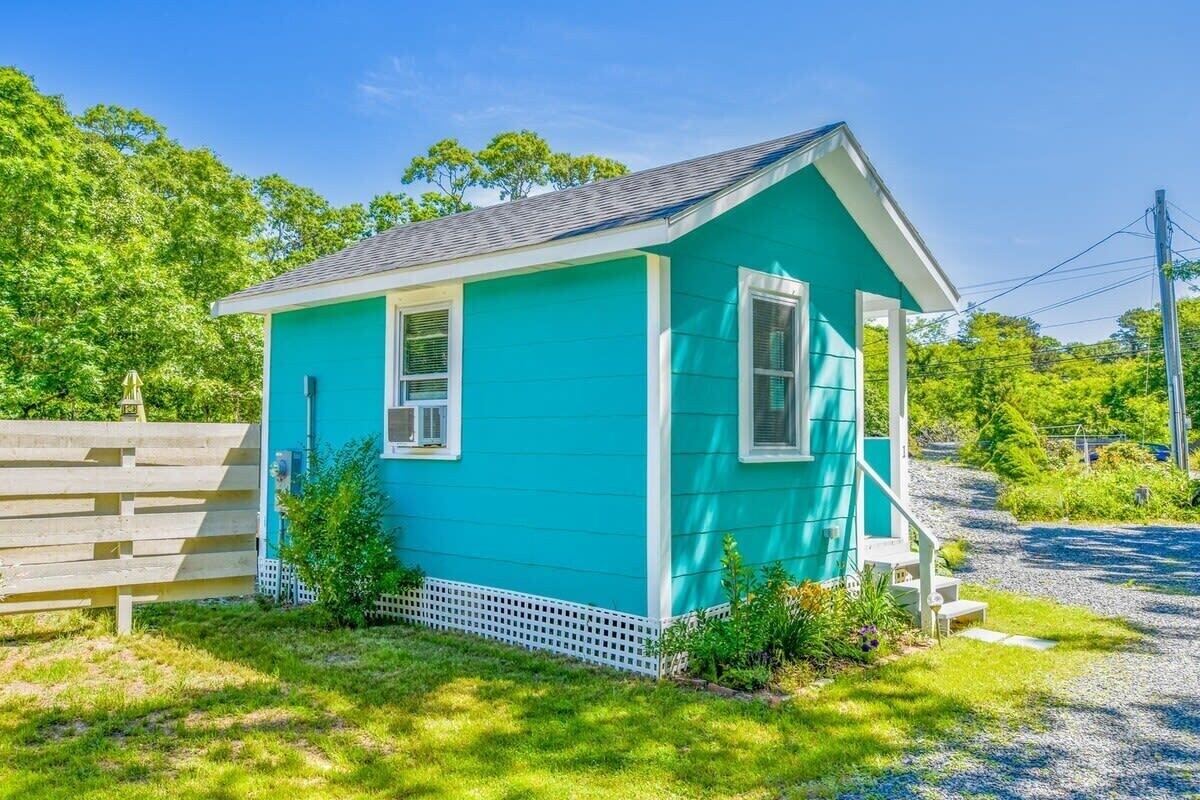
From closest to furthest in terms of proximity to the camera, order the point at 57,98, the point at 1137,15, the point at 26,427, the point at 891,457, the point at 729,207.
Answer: the point at 729,207 < the point at 26,427 < the point at 891,457 < the point at 1137,15 < the point at 57,98

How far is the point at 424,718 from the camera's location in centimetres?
406

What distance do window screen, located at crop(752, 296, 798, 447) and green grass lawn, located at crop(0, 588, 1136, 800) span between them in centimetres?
179

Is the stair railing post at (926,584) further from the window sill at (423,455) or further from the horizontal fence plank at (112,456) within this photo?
the horizontal fence plank at (112,456)

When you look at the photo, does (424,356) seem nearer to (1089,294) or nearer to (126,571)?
(126,571)

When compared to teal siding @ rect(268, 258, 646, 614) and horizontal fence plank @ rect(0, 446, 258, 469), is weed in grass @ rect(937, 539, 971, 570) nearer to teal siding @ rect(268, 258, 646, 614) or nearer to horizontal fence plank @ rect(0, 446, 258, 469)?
teal siding @ rect(268, 258, 646, 614)

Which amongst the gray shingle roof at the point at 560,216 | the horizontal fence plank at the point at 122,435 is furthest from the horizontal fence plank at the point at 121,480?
the gray shingle roof at the point at 560,216

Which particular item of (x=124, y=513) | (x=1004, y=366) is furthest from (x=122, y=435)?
(x=1004, y=366)

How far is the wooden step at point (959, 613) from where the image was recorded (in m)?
6.10

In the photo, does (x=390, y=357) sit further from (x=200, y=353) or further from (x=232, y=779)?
(x=200, y=353)

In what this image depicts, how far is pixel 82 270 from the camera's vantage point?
11750 mm

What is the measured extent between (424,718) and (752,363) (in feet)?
10.6

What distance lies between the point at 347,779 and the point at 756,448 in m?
3.49

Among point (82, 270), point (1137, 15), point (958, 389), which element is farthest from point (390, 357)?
point (958, 389)

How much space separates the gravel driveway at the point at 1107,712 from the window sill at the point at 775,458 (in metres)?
2.22
